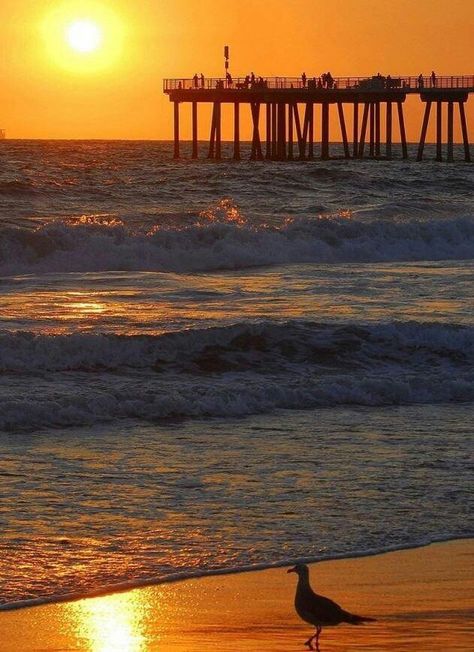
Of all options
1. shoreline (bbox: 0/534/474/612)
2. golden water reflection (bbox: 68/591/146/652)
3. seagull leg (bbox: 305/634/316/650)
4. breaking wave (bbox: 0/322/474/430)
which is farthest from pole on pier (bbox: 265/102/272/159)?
seagull leg (bbox: 305/634/316/650)

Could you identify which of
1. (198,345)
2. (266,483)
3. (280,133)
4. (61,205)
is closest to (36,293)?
(198,345)

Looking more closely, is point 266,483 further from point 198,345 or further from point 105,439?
point 198,345

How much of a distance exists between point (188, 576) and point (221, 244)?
23372 millimetres

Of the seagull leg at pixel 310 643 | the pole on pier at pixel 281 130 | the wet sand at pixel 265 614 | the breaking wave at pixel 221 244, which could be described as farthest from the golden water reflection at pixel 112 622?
the pole on pier at pixel 281 130

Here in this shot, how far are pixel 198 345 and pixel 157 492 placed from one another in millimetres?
6607

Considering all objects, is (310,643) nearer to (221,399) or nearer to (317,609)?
(317,609)

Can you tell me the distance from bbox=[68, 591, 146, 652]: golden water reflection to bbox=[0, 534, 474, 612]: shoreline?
0.26 ft

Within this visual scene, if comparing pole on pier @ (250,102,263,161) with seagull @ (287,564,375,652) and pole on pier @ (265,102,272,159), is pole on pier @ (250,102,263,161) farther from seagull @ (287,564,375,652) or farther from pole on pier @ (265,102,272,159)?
seagull @ (287,564,375,652)

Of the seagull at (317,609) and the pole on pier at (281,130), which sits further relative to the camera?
the pole on pier at (281,130)

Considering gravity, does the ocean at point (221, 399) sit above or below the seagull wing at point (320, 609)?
below

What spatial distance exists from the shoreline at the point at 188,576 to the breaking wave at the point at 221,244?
19835 millimetres

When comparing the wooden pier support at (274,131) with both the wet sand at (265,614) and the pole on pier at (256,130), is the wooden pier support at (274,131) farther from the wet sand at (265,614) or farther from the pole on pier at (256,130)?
the wet sand at (265,614)

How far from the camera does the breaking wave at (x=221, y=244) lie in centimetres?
2898

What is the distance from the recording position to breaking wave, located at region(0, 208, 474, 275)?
95.1 feet
